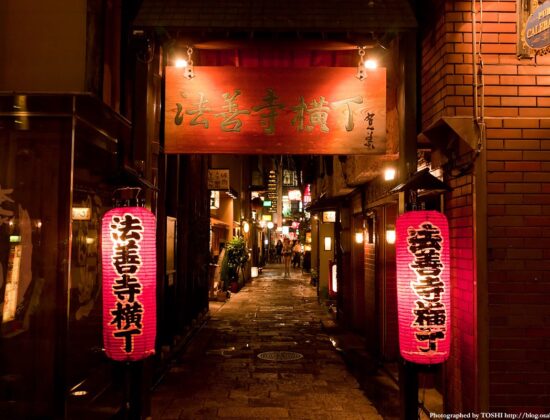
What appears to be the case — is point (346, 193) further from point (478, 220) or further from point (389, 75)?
point (478, 220)

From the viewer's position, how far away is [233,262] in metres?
27.4

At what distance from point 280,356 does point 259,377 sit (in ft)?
7.06

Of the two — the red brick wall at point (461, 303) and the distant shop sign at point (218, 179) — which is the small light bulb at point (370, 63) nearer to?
the red brick wall at point (461, 303)

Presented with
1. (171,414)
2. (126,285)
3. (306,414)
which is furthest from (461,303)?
(171,414)

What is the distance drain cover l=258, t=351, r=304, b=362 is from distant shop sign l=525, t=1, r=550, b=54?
1022cm

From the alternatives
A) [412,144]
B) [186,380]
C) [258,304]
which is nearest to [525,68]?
[412,144]

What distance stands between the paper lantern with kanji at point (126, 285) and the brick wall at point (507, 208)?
16.1 feet

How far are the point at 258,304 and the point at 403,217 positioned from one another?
1833 centimetres

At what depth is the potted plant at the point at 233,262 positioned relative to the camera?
26281mm

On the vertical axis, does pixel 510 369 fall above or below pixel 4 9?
below

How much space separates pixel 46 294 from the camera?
712 centimetres

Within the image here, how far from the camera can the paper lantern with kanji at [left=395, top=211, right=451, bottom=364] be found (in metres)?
6.09

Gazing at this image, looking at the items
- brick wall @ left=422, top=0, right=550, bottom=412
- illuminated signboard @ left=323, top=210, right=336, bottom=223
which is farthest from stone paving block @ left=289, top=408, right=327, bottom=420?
illuminated signboard @ left=323, top=210, right=336, bottom=223

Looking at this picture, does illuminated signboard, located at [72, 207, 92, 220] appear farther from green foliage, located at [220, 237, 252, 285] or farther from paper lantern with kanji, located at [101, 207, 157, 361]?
green foliage, located at [220, 237, 252, 285]
